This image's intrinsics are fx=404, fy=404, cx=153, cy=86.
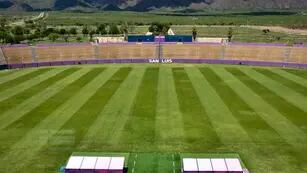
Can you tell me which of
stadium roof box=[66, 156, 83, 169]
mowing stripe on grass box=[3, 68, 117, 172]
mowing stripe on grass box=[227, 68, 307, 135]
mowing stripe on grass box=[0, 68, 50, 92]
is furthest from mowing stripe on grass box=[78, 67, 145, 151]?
mowing stripe on grass box=[0, 68, 50, 92]

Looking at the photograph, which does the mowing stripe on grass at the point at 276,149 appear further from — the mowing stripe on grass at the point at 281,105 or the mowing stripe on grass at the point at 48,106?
the mowing stripe on grass at the point at 48,106

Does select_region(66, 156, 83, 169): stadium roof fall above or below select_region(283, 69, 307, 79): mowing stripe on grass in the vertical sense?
above

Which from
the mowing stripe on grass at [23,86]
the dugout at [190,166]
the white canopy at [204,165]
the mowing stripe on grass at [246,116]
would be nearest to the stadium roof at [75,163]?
the dugout at [190,166]

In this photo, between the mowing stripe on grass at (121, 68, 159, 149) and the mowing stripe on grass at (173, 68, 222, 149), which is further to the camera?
the mowing stripe on grass at (121, 68, 159, 149)

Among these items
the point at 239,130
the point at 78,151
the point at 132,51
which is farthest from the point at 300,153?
the point at 132,51

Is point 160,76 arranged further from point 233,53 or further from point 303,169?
point 303,169

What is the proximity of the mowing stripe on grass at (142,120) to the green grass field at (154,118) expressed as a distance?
11 centimetres

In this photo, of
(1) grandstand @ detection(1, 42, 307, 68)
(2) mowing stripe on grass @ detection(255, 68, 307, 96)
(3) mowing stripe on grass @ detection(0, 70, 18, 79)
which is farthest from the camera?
(1) grandstand @ detection(1, 42, 307, 68)

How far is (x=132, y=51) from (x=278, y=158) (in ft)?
238

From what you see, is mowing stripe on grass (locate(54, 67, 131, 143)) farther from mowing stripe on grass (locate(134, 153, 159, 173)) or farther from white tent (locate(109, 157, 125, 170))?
white tent (locate(109, 157, 125, 170))

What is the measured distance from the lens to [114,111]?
170ft

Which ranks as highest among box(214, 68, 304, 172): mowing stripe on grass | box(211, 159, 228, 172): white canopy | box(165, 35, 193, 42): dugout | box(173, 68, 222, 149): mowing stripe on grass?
box(165, 35, 193, 42): dugout

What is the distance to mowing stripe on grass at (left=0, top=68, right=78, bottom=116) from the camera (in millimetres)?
55328

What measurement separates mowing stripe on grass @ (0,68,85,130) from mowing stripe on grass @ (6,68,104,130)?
77 centimetres
